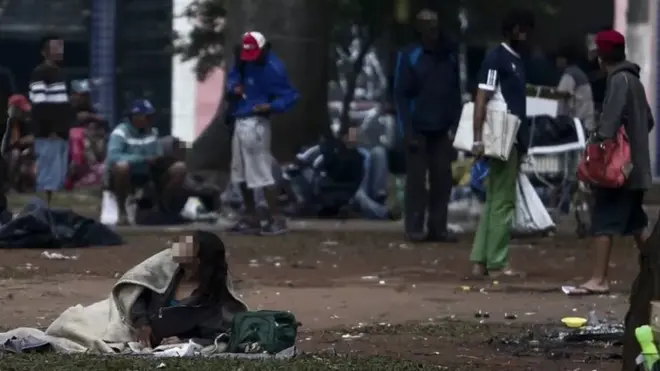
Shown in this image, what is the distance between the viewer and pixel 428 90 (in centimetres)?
1385

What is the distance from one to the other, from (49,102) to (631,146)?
22.4 ft

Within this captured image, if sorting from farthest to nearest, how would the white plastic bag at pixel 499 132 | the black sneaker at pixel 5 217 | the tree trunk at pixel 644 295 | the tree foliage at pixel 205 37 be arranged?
the tree foliage at pixel 205 37, the black sneaker at pixel 5 217, the white plastic bag at pixel 499 132, the tree trunk at pixel 644 295

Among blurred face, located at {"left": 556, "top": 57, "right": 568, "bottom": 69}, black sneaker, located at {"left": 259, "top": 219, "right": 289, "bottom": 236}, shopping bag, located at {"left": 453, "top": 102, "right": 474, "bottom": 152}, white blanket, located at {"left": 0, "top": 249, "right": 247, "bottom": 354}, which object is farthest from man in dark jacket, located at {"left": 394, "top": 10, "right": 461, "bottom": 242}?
white blanket, located at {"left": 0, "top": 249, "right": 247, "bottom": 354}

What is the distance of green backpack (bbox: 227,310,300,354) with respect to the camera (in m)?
7.56

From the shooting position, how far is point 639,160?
10312 millimetres

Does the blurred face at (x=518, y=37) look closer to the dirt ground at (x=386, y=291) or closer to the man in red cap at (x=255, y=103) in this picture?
the dirt ground at (x=386, y=291)

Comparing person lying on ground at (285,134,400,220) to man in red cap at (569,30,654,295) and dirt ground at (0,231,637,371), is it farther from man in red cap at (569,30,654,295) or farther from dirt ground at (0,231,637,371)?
man in red cap at (569,30,654,295)

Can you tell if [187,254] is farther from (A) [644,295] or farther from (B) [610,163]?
(B) [610,163]

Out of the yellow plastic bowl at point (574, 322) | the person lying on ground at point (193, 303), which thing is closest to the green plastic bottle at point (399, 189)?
the yellow plastic bowl at point (574, 322)

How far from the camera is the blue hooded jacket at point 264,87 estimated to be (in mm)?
14281

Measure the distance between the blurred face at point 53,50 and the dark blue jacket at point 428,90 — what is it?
3353mm

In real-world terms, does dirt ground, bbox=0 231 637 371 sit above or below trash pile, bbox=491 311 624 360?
below

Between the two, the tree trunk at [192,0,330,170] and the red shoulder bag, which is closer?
the red shoulder bag

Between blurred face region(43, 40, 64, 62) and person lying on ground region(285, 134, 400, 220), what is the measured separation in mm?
2700
